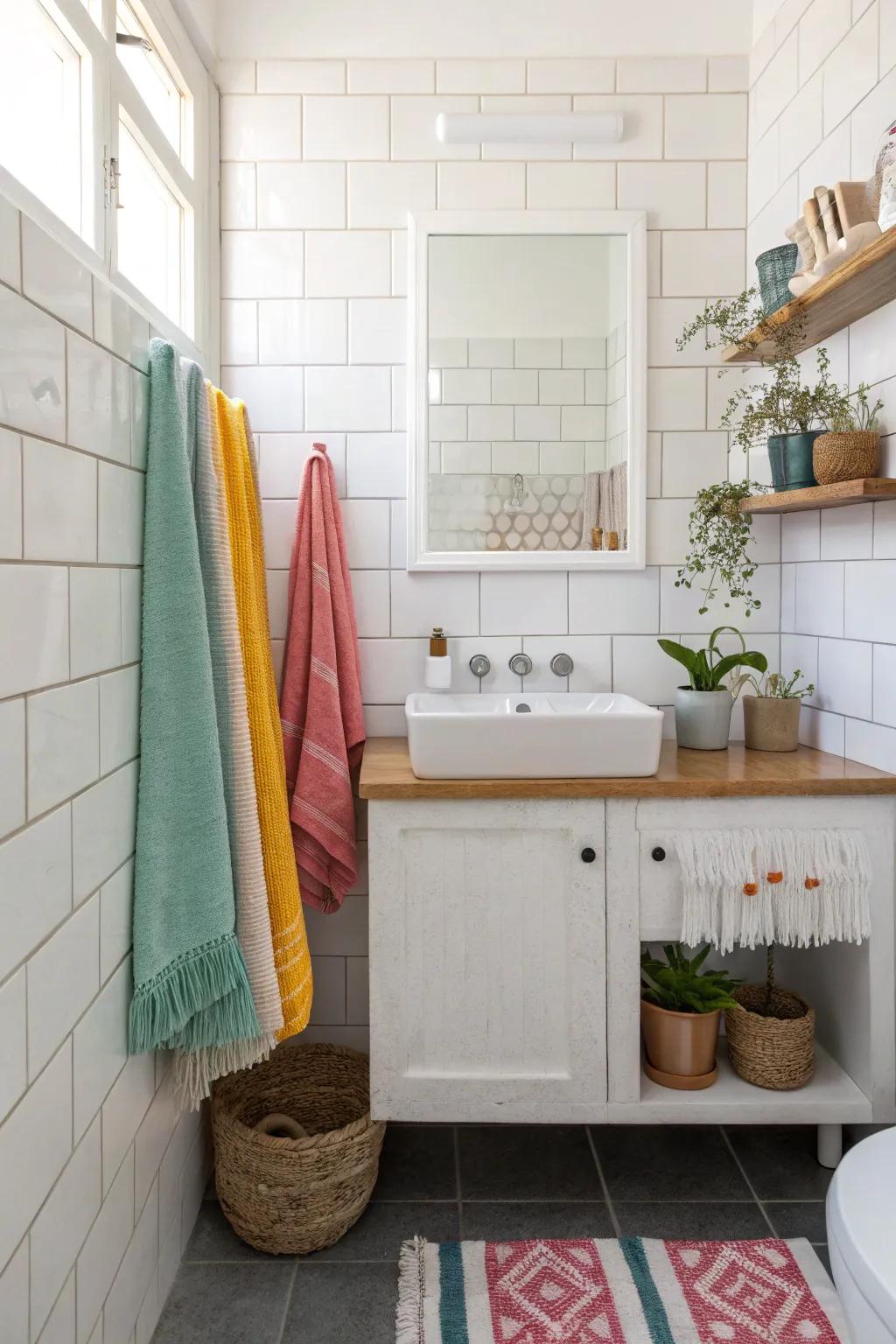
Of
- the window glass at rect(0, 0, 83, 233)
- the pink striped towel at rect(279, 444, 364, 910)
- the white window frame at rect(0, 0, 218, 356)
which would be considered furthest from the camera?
the pink striped towel at rect(279, 444, 364, 910)

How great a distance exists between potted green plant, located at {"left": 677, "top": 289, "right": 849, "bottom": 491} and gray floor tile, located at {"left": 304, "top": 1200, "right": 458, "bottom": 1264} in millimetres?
1595

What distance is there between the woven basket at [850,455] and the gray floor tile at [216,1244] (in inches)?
70.0

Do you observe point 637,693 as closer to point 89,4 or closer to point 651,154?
point 651,154

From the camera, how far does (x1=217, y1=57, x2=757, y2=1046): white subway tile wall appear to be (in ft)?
7.23

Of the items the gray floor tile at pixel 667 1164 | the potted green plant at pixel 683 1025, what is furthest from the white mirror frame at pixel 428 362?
the gray floor tile at pixel 667 1164

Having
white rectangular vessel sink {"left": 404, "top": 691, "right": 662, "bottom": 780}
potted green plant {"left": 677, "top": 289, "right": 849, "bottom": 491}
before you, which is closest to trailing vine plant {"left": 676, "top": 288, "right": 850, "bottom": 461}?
potted green plant {"left": 677, "top": 289, "right": 849, "bottom": 491}

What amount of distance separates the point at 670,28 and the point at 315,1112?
2.55 m

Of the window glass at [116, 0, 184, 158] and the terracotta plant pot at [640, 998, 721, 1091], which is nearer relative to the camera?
the window glass at [116, 0, 184, 158]

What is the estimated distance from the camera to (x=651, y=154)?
223cm

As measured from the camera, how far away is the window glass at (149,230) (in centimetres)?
170

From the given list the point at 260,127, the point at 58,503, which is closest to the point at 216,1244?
the point at 58,503

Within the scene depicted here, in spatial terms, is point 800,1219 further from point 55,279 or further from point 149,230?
point 149,230

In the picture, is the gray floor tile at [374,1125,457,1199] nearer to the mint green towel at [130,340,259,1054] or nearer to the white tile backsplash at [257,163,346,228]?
the mint green towel at [130,340,259,1054]

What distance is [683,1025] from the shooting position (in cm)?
190
